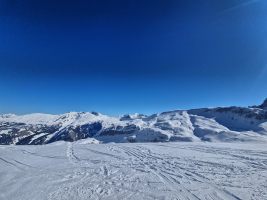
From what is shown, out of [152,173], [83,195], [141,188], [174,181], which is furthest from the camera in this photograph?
[152,173]

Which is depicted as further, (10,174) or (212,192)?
(10,174)

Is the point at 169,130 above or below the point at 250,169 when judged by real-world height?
above

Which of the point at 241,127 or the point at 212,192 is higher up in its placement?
the point at 241,127

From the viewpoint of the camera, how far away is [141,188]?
1408 cm

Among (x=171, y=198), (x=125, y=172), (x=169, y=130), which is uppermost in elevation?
(x=169, y=130)

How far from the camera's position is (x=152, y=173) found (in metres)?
18.0

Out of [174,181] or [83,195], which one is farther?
[174,181]

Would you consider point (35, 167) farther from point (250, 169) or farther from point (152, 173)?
point (250, 169)

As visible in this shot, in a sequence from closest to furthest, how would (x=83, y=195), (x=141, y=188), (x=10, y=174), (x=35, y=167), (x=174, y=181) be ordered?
(x=83, y=195)
(x=141, y=188)
(x=174, y=181)
(x=10, y=174)
(x=35, y=167)

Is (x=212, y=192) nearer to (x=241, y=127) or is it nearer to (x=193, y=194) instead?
(x=193, y=194)

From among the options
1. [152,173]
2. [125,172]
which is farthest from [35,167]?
[152,173]

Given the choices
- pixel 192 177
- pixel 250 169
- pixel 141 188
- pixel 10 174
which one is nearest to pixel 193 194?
pixel 141 188

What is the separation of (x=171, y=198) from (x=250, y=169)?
929 centimetres

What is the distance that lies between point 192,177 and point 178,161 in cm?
660
